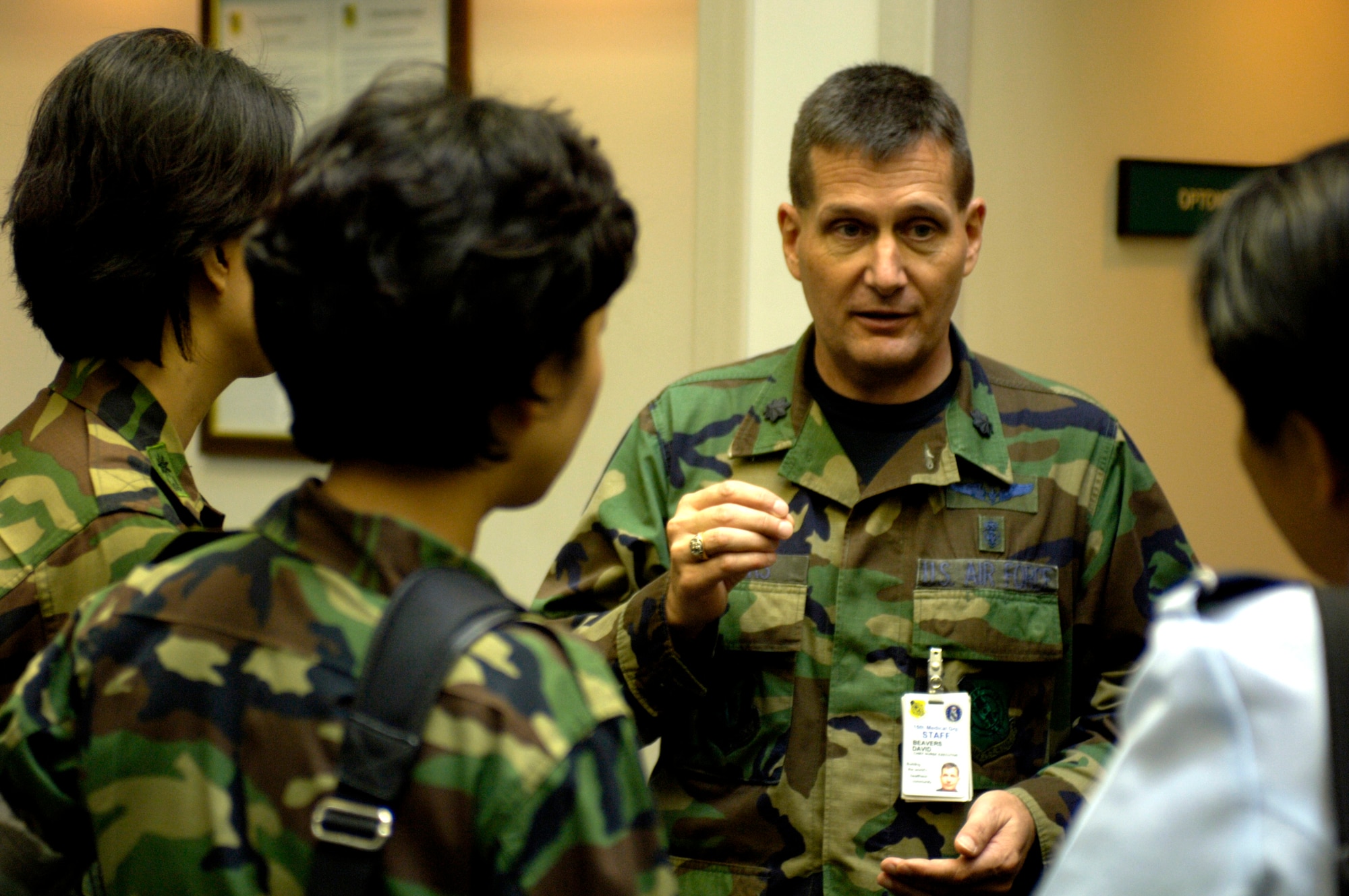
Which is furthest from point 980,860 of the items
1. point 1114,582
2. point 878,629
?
point 1114,582

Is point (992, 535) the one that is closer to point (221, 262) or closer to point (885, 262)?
point (885, 262)

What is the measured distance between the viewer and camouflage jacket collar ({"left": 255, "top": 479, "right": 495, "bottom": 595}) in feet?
2.75

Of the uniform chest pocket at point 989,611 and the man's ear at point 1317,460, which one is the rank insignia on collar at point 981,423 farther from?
the man's ear at point 1317,460

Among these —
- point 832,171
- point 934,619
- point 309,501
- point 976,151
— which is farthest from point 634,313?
point 309,501

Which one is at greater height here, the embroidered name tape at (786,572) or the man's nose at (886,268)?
the man's nose at (886,268)

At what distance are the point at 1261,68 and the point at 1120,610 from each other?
6.98 feet

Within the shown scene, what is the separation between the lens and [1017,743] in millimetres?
1562

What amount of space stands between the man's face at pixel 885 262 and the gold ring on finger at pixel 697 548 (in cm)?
40

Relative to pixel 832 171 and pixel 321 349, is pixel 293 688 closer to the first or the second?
pixel 321 349

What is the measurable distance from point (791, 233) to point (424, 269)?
1.06 metres

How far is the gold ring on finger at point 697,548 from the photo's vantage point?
138 cm

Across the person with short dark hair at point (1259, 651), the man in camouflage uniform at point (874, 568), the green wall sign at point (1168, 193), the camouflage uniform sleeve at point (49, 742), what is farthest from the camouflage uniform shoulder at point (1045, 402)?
the green wall sign at point (1168, 193)

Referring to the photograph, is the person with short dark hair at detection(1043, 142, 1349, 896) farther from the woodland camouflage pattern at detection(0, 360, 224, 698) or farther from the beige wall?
the beige wall

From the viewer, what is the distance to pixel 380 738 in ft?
2.46
